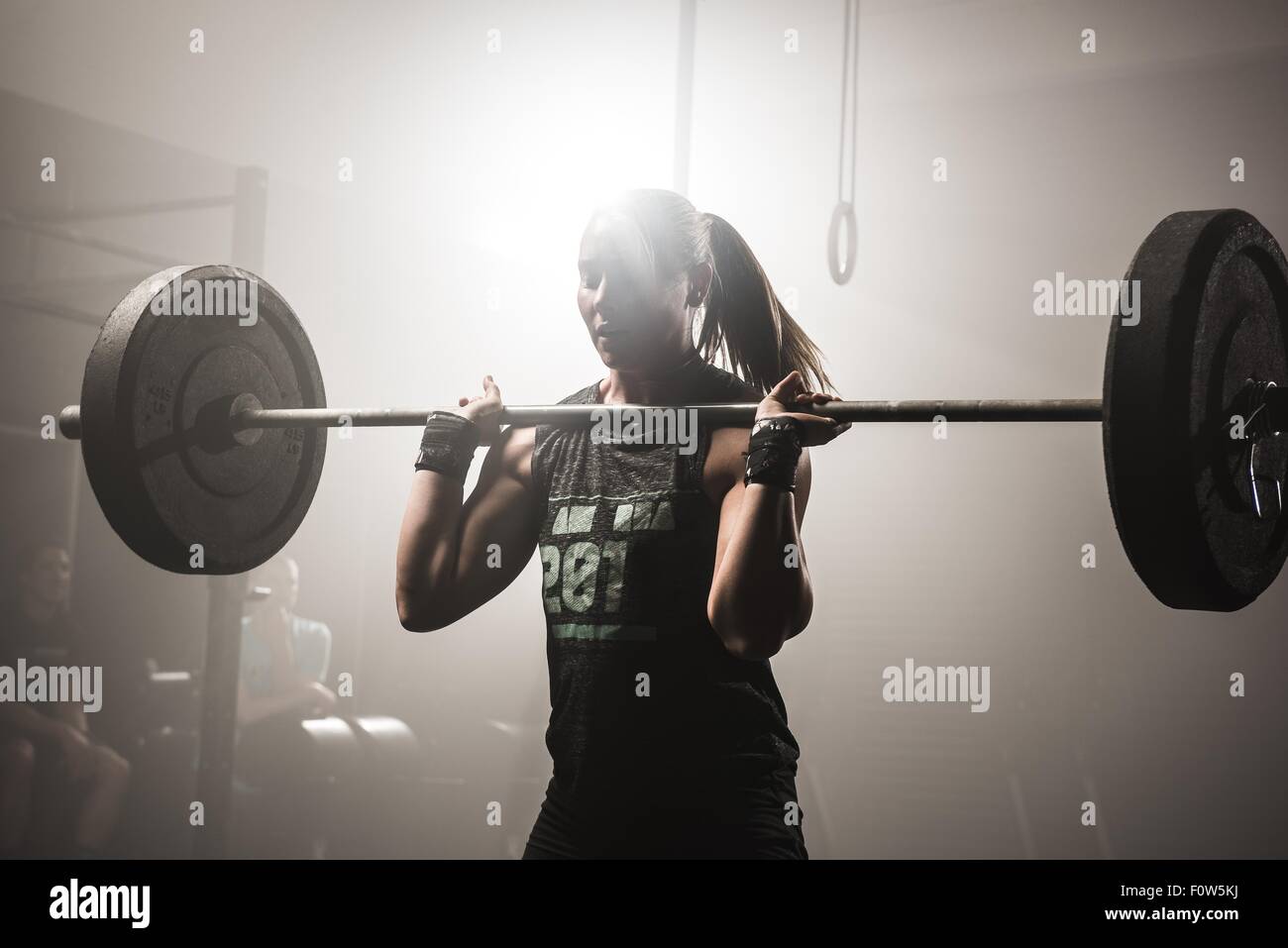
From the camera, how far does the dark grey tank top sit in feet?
4.90

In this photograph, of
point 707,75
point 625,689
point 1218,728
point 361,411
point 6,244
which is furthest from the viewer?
point 707,75

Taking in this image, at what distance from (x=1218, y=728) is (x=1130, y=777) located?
1.06 ft

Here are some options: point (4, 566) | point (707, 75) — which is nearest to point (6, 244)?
point (4, 566)

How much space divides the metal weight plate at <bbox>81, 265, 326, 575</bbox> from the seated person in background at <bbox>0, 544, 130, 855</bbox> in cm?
226

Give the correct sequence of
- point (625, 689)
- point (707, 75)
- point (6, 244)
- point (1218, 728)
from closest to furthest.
Answer: point (625, 689) < point (1218, 728) < point (6, 244) < point (707, 75)

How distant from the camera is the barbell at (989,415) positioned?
4.47 feet

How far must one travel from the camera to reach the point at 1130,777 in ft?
12.0

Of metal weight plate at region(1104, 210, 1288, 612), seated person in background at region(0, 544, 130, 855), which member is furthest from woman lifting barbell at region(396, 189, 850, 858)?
Result: seated person in background at region(0, 544, 130, 855)

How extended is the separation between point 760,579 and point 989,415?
0.43m

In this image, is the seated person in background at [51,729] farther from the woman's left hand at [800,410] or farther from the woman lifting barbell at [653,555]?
the woman's left hand at [800,410]

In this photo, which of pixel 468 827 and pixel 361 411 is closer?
pixel 361 411

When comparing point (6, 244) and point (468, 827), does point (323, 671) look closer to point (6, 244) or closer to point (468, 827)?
point (468, 827)

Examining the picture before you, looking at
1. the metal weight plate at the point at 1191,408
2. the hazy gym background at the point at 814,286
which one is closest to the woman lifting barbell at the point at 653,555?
the metal weight plate at the point at 1191,408

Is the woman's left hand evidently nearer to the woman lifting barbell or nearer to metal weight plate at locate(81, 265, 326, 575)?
the woman lifting barbell
